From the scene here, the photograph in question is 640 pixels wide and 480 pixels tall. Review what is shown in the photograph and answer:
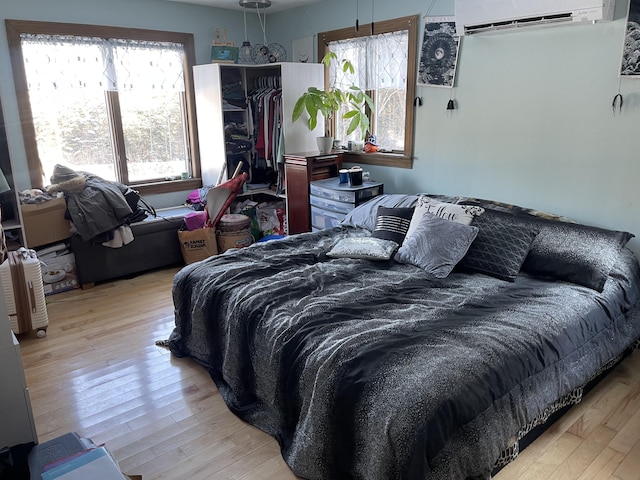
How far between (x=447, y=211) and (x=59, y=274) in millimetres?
3141

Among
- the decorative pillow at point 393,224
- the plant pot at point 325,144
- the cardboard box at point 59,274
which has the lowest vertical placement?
the cardboard box at point 59,274

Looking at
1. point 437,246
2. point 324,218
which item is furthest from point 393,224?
point 324,218

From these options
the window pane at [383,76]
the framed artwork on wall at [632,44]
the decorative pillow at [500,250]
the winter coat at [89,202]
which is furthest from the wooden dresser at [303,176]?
the framed artwork on wall at [632,44]

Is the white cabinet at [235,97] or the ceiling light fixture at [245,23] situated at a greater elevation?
the ceiling light fixture at [245,23]

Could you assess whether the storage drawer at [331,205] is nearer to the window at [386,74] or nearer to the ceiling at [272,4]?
the window at [386,74]

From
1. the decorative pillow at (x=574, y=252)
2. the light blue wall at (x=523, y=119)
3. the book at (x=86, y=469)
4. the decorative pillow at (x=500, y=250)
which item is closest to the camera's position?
the book at (x=86, y=469)

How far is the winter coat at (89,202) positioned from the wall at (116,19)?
1.25 ft

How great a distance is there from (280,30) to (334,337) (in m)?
4.02

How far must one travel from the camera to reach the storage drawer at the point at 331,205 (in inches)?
157

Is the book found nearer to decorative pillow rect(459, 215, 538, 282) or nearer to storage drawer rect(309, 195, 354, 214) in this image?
decorative pillow rect(459, 215, 538, 282)

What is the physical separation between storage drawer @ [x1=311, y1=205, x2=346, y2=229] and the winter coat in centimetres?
158

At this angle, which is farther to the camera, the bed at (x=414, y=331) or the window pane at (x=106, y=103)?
the window pane at (x=106, y=103)

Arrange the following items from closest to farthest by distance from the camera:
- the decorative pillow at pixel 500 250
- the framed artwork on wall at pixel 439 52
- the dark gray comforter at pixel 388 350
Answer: the dark gray comforter at pixel 388 350 → the decorative pillow at pixel 500 250 → the framed artwork on wall at pixel 439 52

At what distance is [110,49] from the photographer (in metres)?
4.41
